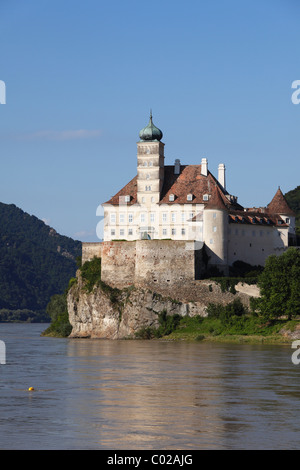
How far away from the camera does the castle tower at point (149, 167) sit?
85500 mm

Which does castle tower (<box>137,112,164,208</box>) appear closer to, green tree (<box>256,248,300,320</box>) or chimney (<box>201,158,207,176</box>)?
chimney (<box>201,158,207,176</box>)

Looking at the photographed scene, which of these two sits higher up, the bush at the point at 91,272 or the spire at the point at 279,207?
the spire at the point at 279,207

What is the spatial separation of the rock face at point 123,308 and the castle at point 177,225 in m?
1.53

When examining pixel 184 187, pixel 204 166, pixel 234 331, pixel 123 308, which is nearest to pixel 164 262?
pixel 123 308

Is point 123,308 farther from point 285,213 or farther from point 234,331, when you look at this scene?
point 285,213

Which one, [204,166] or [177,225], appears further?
[204,166]

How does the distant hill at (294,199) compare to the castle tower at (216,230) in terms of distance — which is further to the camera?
the distant hill at (294,199)

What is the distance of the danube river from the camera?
26969mm

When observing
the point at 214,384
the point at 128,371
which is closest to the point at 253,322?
the point at 128,371

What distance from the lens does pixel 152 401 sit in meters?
35.1

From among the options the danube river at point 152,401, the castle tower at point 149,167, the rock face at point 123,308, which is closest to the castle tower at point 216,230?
the rock face at point 123,308

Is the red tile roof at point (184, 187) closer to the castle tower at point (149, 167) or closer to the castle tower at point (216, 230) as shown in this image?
the castle tower at point (149, 167)

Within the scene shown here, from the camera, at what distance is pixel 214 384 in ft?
134

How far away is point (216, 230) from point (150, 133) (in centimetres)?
1267
